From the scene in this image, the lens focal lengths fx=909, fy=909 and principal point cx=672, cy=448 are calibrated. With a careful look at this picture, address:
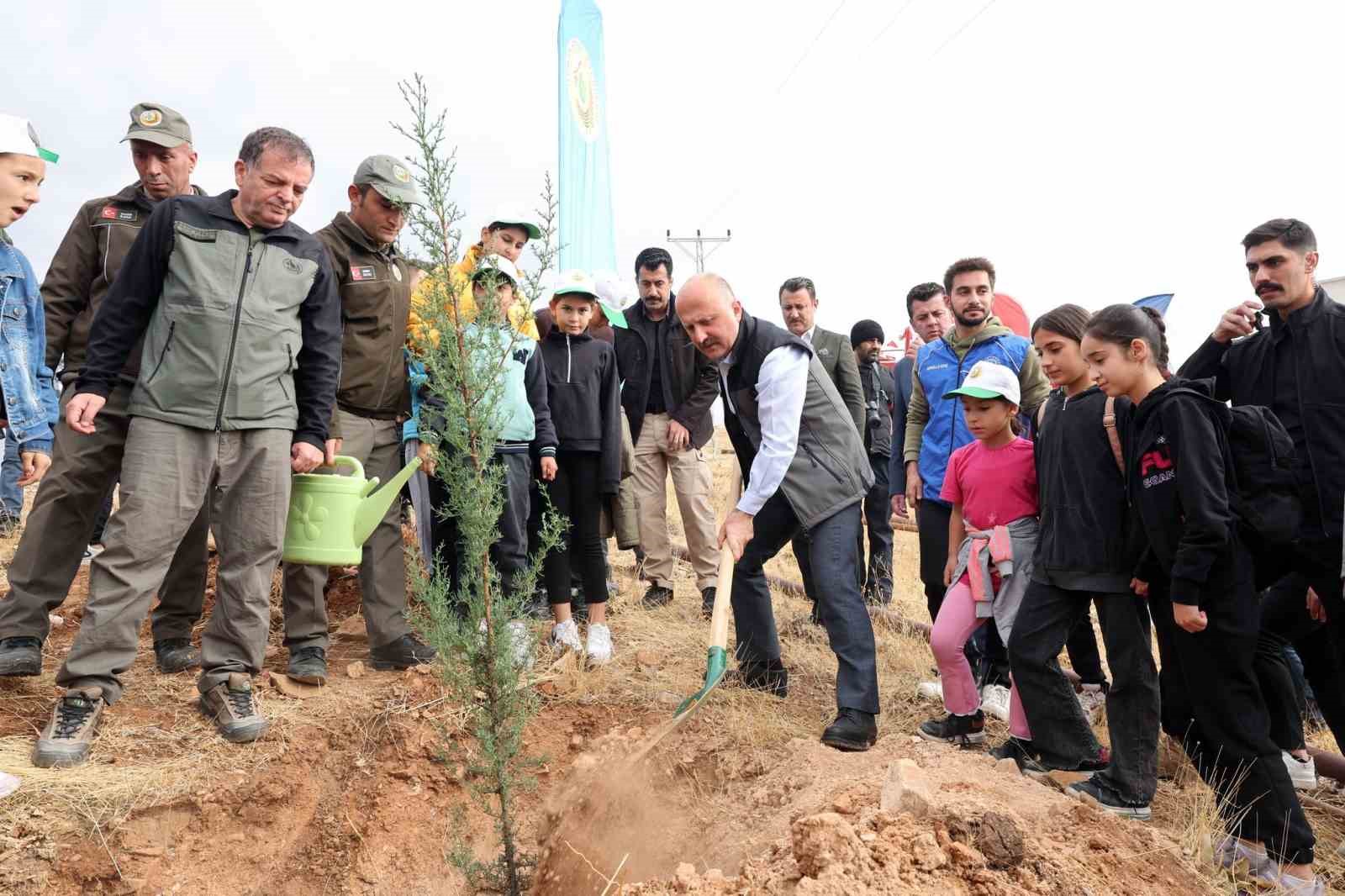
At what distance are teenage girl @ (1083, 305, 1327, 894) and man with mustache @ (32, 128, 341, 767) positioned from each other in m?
3.19

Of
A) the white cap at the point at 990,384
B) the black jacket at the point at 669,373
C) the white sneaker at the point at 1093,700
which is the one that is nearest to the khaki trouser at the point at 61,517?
the black jacket at the point at 669,373

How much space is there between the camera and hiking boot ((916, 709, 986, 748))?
152 inches

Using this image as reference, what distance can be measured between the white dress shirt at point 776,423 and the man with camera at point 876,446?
2.79 metres

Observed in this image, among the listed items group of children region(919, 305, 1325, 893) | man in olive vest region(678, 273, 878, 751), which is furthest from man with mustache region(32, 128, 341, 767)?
group of children region(919, 305, 1325, 893)

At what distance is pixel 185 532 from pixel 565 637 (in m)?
2.00

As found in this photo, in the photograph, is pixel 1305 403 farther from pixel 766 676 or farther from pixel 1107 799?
pixel 766 676

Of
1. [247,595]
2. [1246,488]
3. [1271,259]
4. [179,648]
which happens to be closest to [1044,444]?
[1246,488]

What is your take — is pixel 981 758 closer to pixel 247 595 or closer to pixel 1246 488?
pixel 1246 488

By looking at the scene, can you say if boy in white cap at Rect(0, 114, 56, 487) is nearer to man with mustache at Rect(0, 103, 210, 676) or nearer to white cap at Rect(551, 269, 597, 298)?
man with mustache at Rect(0, 103, 210, 676)

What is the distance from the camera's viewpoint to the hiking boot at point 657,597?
19.9 feet

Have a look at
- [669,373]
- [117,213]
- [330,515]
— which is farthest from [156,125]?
[669,373]

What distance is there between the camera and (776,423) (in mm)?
3822

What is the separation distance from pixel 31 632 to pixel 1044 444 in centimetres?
416

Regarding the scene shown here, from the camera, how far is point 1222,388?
3787 mm
